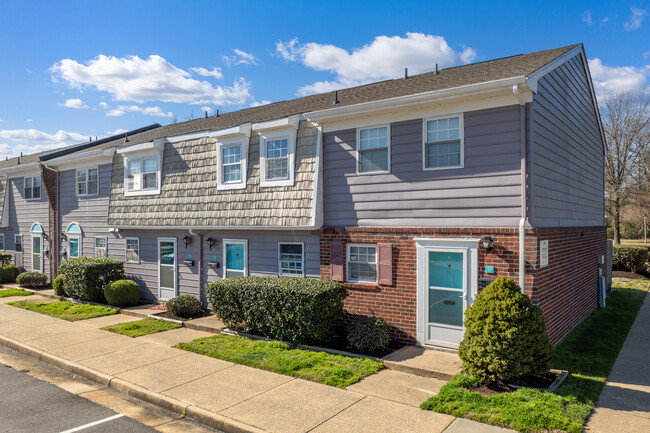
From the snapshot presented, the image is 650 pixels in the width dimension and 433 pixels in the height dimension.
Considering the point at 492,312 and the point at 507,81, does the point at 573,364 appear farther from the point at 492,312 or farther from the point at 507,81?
the point at 507,81

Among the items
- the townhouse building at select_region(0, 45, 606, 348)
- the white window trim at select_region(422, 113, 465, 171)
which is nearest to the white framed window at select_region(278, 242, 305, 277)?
the townhouse building at select_region(0, 45, 606, 348)

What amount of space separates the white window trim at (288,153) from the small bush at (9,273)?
15.7m

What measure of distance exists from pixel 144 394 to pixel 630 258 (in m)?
22.6

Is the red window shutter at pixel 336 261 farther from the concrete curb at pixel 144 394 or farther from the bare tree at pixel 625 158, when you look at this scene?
the bare tree at pixel 625 158

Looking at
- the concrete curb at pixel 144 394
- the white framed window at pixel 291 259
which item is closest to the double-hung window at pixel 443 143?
the white framed window at pixel 291 259

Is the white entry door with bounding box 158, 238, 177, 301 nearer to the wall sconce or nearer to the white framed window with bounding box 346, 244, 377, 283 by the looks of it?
the white framed window with bounding box 346, 244, 377, 283

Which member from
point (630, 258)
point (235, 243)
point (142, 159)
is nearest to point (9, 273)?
point (142, 159)

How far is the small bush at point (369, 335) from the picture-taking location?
28.8 ft

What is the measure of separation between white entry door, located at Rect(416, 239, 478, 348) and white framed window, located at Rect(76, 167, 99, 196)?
12864 mm

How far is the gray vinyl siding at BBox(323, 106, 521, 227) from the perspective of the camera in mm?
8281

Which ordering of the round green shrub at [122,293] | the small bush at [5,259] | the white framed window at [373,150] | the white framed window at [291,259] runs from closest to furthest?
the white framed window at [373,150] → the white framed window at [291,259] → the round green shrub at [122,293] → the small bush at [5,259]

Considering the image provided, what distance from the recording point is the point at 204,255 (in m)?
13.2

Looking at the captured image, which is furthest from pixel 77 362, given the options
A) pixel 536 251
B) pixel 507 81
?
pixel 507 81

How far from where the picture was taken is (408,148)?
9.38 metres
